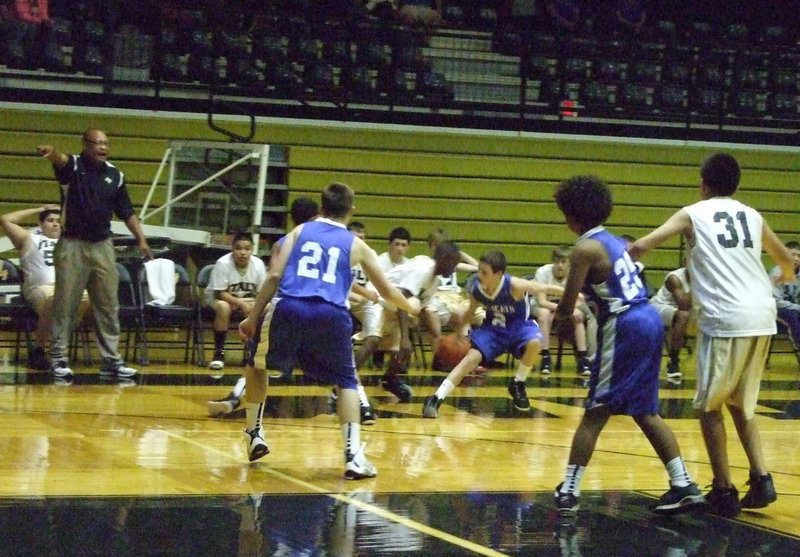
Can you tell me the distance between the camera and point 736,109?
1730 centimetres

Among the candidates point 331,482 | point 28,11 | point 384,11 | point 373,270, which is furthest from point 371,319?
point 384,11

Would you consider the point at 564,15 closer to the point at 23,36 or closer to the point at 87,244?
the point at 23,36

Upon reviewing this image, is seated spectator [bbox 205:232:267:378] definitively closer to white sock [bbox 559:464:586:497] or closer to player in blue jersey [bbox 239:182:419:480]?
player in blue jersey [bbox 239:182:419:480]

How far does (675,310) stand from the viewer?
13.0 metres

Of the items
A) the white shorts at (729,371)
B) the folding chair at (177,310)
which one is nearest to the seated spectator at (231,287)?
the folding chair at (177,310)

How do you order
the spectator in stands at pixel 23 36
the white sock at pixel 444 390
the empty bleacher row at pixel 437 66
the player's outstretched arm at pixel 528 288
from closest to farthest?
1. the player's outstretched arm at pixel 528 288
2. the white sock at pixel 444 390
3. the spectator in stands at pixel 23 36
4. the empty bleacher row at pixel 437 66

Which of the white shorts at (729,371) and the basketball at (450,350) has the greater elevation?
the white shorts at (729,371)

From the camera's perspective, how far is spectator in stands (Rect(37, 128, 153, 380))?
10211 millimetres

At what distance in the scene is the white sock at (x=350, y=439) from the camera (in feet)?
20.2

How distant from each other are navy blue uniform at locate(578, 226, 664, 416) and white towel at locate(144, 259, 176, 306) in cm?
728

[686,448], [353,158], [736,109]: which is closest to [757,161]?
[736,109]

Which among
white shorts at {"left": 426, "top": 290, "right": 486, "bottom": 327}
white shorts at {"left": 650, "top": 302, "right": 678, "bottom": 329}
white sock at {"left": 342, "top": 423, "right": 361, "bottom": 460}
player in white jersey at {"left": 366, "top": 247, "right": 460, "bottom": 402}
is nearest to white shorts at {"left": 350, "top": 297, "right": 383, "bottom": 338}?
player in white jersey at {"left": 366, "top": 247, "right": 460, "bottom": 402}

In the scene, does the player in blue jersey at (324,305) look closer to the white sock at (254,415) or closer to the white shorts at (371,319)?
the white sock at (254,415)

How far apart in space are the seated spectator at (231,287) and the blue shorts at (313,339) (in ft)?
18.6
